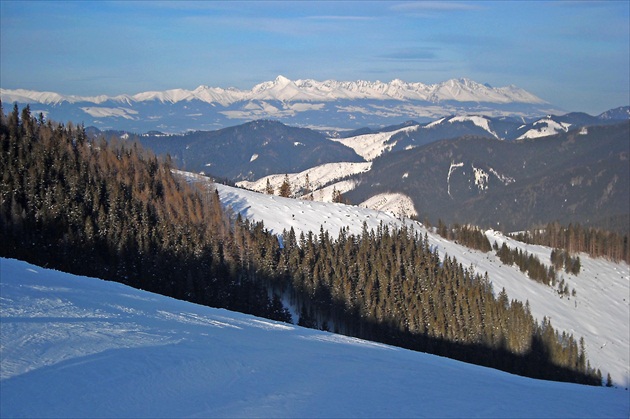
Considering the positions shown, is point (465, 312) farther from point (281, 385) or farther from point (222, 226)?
point (281, 385)

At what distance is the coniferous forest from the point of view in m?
59.3

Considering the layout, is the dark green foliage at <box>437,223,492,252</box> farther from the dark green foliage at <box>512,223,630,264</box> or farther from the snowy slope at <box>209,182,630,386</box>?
the dark green foliage at <box>512,223,630,264</box>

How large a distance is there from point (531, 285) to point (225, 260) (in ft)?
213

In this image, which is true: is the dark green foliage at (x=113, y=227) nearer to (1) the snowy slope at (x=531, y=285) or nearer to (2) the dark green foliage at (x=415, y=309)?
(2) the dark green foliage at (x=415, y=309)

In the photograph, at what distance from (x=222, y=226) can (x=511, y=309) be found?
44265 millimetres

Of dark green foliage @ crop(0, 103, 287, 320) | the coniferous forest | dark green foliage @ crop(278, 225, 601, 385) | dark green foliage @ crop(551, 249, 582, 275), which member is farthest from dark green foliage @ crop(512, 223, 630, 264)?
dark green foliage @ crop(0, 103, 287, 320)

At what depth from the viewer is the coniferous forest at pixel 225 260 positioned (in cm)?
5931

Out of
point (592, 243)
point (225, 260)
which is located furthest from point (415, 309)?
point (592, 243)


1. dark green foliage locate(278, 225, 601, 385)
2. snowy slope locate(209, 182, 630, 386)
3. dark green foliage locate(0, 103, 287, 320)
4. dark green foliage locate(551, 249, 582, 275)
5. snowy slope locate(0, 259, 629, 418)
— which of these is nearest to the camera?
snowy slope locate(0, 259, 629, 418)

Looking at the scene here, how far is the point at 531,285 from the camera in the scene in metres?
105

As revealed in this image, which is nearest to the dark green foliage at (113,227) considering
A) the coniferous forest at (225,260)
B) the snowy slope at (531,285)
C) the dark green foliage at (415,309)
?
the coniferous forest at (225,260)

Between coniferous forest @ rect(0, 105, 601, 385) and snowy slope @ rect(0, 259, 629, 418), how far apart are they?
124 feet

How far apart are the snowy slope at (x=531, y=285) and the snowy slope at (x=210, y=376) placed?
68.1 meters

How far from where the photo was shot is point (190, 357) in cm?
1638
